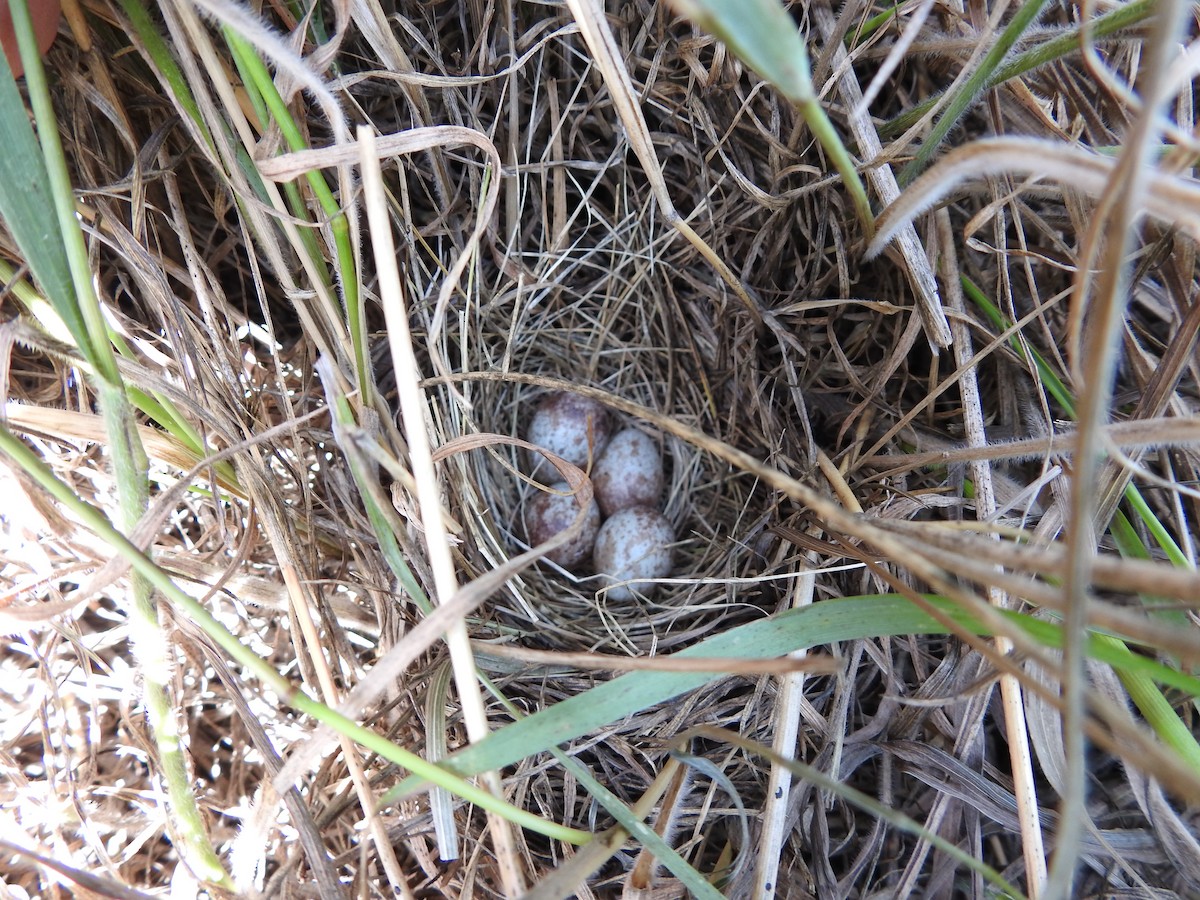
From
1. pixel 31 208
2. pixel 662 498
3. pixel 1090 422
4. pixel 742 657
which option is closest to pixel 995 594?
pixel 742 657

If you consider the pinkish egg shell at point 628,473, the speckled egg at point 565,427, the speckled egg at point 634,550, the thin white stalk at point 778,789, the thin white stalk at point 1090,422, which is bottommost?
the thin white stalk at point 778,789

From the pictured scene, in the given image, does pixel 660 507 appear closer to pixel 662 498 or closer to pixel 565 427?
pixel 662 498

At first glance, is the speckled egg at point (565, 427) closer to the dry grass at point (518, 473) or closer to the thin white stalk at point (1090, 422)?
the dry grass at point (518, 473)

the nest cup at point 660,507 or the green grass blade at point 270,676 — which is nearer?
the green grass blade at point 270,676

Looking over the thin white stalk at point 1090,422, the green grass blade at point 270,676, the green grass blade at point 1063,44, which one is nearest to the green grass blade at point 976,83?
the green grass blade at point 1063,44

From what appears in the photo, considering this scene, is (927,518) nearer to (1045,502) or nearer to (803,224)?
(1045,502)

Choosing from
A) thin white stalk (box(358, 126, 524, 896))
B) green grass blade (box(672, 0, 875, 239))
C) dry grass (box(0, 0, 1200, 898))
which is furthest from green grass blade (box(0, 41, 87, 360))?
green grass blade (box(672, 0, 875, 239))
